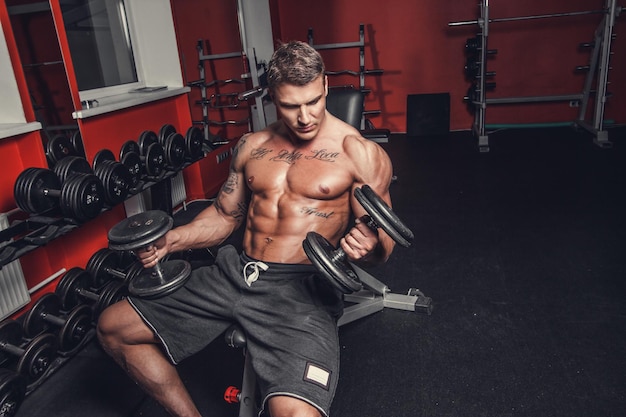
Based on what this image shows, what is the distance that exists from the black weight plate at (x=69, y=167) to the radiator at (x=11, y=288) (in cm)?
26

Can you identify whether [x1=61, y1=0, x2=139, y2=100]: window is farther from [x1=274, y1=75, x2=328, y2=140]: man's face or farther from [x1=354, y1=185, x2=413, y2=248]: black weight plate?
[x1=354, y1=185, x2=413, y2=248]: black weight plate

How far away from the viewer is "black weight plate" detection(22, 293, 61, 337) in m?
1.79

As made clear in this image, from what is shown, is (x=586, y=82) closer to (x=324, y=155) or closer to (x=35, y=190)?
(x=324, y=155)

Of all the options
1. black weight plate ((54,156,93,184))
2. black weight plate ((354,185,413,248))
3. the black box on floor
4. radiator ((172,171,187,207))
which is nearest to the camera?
black weight plate ((354,185,413,248))

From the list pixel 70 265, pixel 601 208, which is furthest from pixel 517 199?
pixel 70 265

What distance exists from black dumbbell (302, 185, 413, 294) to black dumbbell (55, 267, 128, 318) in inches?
46.3

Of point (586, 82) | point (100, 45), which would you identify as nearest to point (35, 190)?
point (100, 45)

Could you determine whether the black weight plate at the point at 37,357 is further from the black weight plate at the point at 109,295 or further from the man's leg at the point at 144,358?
the man's leg at the point at 144,358

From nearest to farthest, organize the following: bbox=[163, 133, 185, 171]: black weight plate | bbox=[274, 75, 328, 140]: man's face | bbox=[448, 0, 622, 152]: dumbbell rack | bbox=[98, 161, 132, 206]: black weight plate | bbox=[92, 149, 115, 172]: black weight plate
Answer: bbox=[274, 75, 328, 140]: man's face
bbox=[98, 161, 132, 206]: black weight plate
bbox=[92, 149, 115, 172]: black weight plate
bbox=[163, 133, 185, 171]: black weight plate
bbox=[448, 0, 622, 152]: dumbbell rack

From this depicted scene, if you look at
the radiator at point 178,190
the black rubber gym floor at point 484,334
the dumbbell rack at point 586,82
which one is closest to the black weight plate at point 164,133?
the radiator at point 178,190

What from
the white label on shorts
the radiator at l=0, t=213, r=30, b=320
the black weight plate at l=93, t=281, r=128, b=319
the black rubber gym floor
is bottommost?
the black rubber gym floor

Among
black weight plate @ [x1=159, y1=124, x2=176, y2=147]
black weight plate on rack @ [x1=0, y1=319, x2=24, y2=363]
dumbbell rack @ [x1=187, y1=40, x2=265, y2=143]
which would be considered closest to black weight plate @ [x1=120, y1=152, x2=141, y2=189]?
black weight plate @ [x1=159, y1=124, x2=176, y2=147]

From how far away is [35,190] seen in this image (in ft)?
6.13

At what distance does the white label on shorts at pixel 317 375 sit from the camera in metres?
1.07
